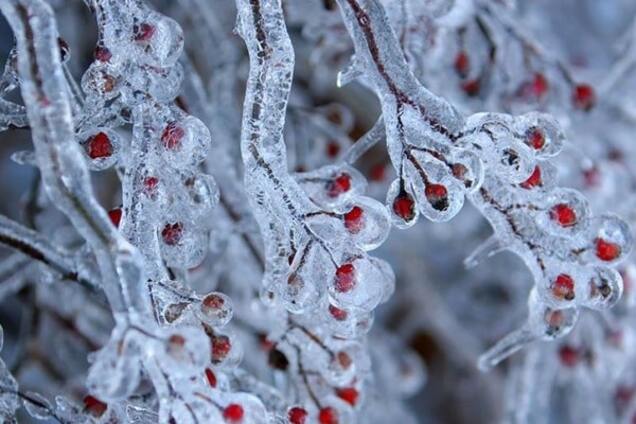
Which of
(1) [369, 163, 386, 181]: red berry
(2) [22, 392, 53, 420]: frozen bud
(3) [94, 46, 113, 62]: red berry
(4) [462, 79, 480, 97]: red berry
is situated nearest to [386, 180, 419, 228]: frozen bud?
(3) [94, 46, 113, 62]: red berry

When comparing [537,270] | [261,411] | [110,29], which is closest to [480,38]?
[537,270]

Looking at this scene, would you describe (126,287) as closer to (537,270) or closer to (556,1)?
(537,270)

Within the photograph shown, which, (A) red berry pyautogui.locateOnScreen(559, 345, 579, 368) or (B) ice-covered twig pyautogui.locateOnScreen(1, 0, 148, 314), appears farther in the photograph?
(A) red berry pyautogui.locateOnScreen(559, 345, 579, 368)

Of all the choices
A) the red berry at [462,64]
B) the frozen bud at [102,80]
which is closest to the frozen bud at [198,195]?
the frozen bud at [102,80]

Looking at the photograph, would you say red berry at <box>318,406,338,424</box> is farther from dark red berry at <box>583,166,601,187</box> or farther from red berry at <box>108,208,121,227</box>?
dark red berry at <box>583,166,601,187</box>

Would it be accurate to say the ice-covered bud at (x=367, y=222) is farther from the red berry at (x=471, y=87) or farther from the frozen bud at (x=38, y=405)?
the red berry at (x=471, y=87)

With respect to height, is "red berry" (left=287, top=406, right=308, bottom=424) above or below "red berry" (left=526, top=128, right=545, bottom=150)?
below
